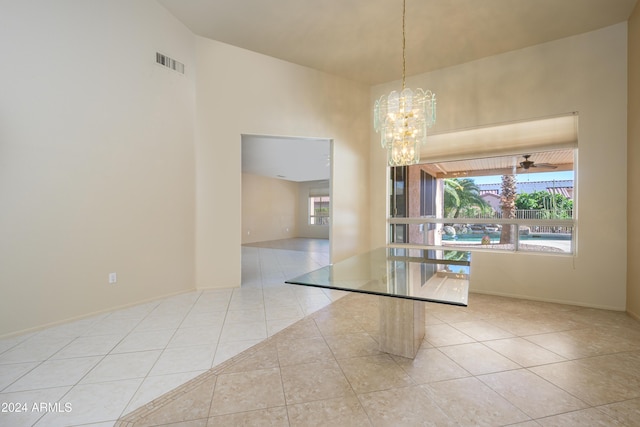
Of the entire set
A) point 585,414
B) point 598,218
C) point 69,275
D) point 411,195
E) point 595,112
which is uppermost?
point 595,112

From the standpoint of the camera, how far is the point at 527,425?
62.0 inches

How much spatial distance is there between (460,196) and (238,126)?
12.1 feet

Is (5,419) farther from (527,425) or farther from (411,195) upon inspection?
(411,195)

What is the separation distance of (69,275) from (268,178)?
955 cm

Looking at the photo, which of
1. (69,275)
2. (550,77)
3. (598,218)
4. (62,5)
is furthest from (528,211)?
(62,5)

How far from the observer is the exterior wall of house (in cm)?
317

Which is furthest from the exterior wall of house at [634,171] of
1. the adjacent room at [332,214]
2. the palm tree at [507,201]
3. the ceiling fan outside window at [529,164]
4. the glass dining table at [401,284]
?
the glass dining table at [401,284]

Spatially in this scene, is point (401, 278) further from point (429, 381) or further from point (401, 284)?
point (429, 381)

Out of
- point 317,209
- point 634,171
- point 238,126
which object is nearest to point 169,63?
point 238,126

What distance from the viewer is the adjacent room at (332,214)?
1.91 m

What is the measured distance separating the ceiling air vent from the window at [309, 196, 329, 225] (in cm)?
971

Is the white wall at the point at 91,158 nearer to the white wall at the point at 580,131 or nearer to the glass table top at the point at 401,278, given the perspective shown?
the glass table top at the point at 401,278

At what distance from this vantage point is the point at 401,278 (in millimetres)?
2090

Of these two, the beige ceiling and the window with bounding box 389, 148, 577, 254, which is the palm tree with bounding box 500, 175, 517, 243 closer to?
the window with bounding box 389, 148, 577, 254
